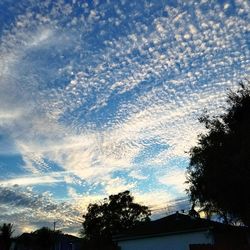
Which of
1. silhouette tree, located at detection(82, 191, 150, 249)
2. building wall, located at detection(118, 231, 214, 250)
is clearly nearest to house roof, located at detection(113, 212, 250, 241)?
building wall, located at detection(118, 231, 214, 250)

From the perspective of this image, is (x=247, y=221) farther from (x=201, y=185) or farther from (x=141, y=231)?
(x=141, y=231)

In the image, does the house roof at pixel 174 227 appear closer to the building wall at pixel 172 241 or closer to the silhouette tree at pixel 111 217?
the building wall at pixel 172 241

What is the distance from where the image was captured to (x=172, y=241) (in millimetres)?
28922

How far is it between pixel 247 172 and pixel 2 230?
94.5 ft

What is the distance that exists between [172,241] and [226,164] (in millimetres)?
10574

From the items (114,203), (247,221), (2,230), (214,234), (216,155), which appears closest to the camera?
(216,155)

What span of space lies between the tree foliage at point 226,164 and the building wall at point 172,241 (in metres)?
2.75

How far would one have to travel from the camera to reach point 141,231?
31375mm

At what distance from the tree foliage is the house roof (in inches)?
91.2

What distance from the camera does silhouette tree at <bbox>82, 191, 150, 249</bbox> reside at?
57.4 meters

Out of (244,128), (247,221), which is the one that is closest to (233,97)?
(244,128)

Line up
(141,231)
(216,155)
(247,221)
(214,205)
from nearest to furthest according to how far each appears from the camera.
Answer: (216,155)
(247,221)
(214,205)
(141,231)

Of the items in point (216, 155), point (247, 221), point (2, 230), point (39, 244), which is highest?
point (39, 244)

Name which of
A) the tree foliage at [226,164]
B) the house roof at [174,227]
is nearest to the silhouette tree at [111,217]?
the house roof at [174,227]
